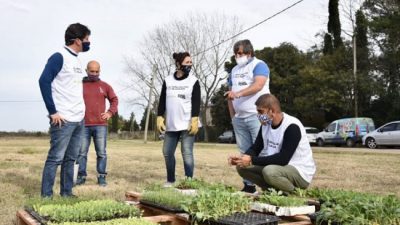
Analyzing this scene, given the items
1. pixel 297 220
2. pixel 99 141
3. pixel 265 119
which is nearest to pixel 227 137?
pixel 99 141

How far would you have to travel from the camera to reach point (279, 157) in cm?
427

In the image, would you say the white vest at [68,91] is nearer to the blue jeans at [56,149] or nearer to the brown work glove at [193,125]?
the blue jeans at [56,149]

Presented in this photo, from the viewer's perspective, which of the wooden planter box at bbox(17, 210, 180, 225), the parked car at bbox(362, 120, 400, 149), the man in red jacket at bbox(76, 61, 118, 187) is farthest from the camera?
the parked car at bbox(362, 120, 400, 149)

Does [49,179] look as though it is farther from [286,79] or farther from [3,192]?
[286,79]

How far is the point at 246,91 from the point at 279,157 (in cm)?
108

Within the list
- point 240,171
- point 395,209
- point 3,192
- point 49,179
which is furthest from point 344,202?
point 3,192

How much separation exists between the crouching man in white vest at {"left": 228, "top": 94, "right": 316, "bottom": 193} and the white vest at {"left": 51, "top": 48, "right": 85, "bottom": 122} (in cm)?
173

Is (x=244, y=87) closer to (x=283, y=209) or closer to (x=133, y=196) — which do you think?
(x=133, y=196)

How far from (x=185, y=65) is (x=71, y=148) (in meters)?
1.73

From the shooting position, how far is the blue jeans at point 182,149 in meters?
5.79

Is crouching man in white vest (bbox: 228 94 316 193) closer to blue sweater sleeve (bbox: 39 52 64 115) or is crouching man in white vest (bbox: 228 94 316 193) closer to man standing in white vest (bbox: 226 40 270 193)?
man standing in white vest (bbox: 226 40 270 193)

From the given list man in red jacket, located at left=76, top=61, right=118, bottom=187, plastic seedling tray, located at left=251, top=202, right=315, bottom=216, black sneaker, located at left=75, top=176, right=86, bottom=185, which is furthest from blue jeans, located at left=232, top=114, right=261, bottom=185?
black sneaker, located at left=75, top=176, right=86, bottom=185

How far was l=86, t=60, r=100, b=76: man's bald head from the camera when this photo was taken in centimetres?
660

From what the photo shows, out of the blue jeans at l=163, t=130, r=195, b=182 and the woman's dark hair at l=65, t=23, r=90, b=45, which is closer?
the woman's dark hair at l=65, t=23, r=90, b=45
